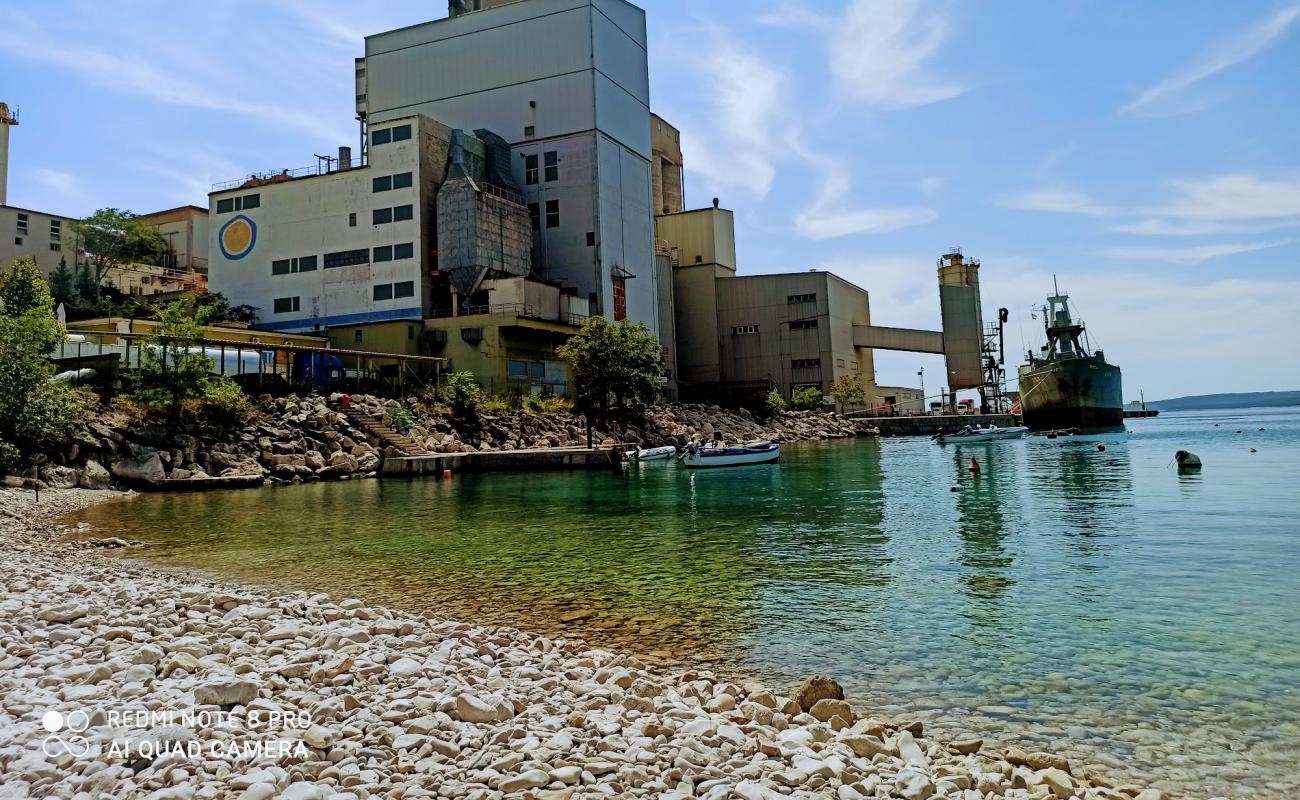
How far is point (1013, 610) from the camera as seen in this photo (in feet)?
35.5

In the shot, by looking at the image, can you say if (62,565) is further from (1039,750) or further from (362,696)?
(1039,750)

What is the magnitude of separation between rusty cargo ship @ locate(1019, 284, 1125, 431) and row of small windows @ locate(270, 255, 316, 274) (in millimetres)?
77502

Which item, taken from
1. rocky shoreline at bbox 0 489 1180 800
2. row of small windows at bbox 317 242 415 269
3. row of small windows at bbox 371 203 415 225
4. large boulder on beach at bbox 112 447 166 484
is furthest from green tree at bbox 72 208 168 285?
rocky shoreline at bbox 0 489 1180 800

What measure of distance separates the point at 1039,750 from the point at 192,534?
21.0 metres

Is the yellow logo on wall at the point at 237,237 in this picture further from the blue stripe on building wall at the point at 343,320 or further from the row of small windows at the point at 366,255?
the blue stripe on building wall at the point at 343,320

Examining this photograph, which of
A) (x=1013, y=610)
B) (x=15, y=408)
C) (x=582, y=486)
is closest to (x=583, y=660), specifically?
(x=1013, y=610)

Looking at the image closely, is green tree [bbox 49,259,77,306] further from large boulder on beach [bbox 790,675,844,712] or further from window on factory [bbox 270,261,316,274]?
large boulder on beach [bbox 790,675,844,712]

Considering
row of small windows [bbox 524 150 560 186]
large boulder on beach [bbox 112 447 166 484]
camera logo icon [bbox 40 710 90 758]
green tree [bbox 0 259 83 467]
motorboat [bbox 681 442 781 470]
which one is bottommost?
camera logo icon [bbox 40 710 90 758]

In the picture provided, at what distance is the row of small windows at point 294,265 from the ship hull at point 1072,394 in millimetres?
77491

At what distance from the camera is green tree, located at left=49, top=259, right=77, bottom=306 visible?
64.6 meters

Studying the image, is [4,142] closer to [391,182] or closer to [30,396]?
[391,182]

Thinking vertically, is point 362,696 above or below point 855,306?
below

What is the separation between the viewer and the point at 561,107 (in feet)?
230

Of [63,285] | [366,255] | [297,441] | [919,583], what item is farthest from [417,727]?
[63,285]
